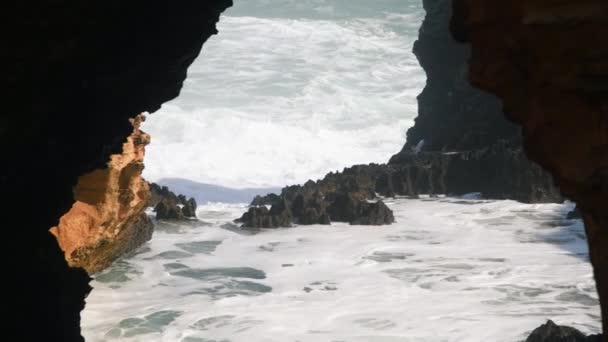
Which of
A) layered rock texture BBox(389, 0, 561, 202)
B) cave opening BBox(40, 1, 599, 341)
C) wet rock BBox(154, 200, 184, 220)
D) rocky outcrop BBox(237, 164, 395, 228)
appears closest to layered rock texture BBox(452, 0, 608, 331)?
cave opening BBox(40, 1, 599, 341)

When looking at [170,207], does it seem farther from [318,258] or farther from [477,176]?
[477,176]

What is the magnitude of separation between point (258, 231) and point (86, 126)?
517 inches

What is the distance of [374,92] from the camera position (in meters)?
49.3

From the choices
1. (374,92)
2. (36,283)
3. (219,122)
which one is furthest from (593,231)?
(374,92)

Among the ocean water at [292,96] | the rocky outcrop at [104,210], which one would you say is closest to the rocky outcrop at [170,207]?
the rocky outcrop at [104,210]

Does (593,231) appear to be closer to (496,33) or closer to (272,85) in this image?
(496,33)

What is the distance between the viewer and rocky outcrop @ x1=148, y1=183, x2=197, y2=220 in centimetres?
2322

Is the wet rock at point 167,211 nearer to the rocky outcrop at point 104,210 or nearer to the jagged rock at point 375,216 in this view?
the jagged rock at point 375,216

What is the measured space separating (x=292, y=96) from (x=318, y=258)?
3032 cm

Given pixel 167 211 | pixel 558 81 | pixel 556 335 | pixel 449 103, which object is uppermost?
pixel 449 103

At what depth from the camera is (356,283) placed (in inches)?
611

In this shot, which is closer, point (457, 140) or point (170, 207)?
point (170, 207)

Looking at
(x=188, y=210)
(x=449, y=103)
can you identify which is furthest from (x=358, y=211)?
(x=449, y=103)

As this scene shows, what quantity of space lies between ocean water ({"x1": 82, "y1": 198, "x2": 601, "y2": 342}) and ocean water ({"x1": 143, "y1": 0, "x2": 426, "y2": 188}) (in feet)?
49.1
